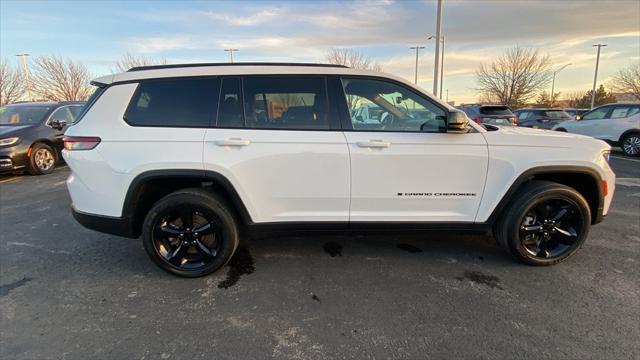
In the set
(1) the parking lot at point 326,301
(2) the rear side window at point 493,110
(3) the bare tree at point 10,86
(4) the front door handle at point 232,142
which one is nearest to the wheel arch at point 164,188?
(4) the front door handle at point 232,142

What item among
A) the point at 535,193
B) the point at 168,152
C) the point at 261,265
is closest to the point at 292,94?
the point at 168,152

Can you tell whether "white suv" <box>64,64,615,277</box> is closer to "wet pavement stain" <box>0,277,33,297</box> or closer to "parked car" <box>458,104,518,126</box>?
"wet pavement stain" <box>0,277,33,297</box>

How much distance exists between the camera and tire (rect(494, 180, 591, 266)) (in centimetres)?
314

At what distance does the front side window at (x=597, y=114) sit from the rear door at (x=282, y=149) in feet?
40.1

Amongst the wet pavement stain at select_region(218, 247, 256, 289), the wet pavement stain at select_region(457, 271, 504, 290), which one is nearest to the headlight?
the wet pavement stain at select_region(218, 247, 256, 289)

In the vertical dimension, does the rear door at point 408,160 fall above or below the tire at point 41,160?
above

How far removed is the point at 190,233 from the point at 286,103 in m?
1.46

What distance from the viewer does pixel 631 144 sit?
33.6 ft

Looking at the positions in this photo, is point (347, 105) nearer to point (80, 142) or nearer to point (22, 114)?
point (80, 142)

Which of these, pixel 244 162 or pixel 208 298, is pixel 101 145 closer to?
pixel 244 162

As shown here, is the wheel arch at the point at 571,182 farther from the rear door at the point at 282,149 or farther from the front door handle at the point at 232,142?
the front door handle at the point at 232,142

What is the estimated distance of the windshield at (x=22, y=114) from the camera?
26.1 feet

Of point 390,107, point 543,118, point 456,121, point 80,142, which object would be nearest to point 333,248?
point 390,107

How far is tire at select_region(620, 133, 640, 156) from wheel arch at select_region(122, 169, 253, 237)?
477 inches
